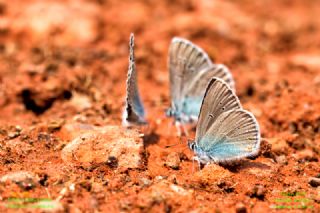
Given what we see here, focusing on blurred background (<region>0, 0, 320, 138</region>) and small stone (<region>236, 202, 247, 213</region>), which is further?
blurred background (<region>0, 0, 320, 138</region>)

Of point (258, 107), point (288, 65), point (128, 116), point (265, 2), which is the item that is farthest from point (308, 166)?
point (265, 2)

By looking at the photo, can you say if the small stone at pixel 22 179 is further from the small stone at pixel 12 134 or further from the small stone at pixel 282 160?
the small stone at pixel 282 160

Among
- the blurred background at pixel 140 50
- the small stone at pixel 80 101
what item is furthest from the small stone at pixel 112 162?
the small stone at pixel 80 101

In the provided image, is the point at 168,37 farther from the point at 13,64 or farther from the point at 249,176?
the point at 249,176

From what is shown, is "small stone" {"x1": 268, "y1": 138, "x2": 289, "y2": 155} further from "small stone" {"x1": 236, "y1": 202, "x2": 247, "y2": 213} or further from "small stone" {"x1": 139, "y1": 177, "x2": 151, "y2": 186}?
"small stone" {"x1": 139, "y1": 177, "x2": 151, "y2": 186}

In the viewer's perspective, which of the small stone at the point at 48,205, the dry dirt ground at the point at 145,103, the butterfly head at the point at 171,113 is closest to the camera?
the small stone at the point at 48,205

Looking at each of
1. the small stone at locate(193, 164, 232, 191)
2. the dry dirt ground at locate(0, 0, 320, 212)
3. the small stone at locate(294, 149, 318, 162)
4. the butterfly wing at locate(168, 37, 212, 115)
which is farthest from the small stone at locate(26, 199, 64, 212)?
the butterfly wing at locate(168, 37, 212, 115)
